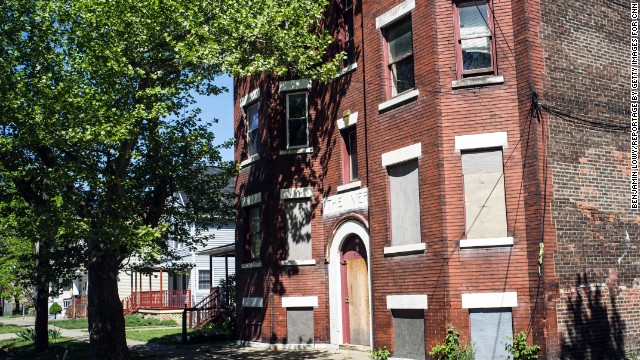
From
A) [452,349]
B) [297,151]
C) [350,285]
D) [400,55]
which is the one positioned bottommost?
[452,349]

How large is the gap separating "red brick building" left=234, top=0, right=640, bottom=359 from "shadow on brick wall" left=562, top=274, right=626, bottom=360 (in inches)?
1.4

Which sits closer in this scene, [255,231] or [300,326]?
[300,326]

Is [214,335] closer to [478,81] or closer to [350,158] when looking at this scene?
[350,158]

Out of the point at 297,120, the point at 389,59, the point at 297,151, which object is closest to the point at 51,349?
the point at 297,151

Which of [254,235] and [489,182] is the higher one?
[489,182]

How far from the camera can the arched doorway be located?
17.0 metres

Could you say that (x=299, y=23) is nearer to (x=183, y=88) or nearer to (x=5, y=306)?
(x=183, y=88)

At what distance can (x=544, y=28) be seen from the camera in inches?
565

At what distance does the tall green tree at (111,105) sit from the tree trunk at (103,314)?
1.0 inches

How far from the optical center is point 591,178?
14.5m

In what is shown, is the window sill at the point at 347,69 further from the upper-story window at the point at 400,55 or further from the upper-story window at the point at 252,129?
the upper-story window at the point at 252,129

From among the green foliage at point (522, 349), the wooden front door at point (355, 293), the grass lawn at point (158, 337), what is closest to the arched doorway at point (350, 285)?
the wooden front door at point (355, 293)

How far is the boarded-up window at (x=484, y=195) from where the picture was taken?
1405 centimetres

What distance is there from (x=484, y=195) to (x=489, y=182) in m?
0.31
